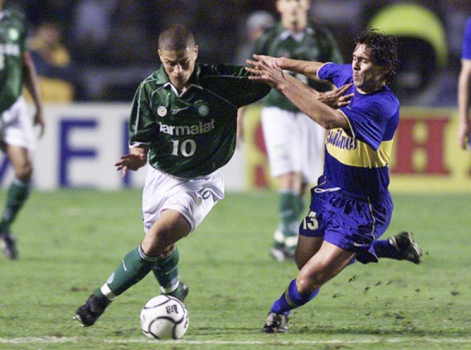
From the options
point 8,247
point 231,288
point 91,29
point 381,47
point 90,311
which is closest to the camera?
point 381,47

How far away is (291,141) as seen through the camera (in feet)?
26.6

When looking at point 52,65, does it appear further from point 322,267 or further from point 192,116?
point 322,267

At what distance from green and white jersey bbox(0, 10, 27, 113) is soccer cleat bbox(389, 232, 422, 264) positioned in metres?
3.78

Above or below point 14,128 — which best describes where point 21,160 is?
below

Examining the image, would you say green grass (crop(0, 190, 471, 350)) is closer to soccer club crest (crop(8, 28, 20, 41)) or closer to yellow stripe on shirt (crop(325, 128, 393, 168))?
yellow stripe on shirt (crop(325, 128, 393, 168))

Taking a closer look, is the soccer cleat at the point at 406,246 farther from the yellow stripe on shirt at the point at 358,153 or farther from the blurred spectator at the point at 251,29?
the blurred spectator at the point at 251,29

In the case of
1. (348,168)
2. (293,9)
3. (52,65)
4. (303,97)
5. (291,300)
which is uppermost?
(293,9)

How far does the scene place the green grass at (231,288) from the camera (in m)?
4.98

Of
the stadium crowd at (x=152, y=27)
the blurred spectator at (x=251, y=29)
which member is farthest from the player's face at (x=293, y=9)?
the stadium crowd at (x=152, y=27)

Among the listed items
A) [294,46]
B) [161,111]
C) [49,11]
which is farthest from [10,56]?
[49,11]

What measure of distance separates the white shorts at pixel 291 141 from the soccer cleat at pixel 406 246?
2398 mm

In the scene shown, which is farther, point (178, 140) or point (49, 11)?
point (49, 11)

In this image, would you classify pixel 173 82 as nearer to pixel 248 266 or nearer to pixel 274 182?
pixel 248 266

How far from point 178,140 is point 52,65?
363 inches
